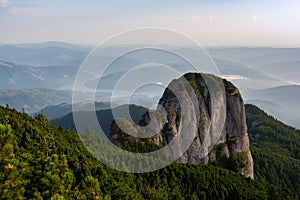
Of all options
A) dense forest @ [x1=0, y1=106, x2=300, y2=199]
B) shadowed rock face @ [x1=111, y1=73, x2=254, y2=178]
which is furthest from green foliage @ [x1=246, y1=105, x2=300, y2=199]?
dense forest @ [x1=0, y1=106, x2=300, y2=199]

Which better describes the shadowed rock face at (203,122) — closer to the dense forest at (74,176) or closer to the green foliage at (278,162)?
the dense forest at (74,176)

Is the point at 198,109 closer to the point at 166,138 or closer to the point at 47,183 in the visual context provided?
the point at 166,138

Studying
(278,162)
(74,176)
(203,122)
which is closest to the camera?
(74,176)

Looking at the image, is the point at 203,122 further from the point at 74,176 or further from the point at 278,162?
the point at 278,162

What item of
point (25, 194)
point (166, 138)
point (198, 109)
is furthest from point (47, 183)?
point (198, 109)

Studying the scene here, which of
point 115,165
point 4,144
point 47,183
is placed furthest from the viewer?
point 115,165

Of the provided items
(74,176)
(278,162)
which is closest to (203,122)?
(74,176)
